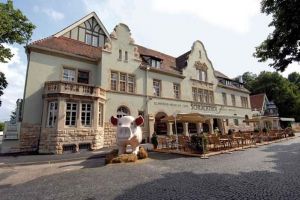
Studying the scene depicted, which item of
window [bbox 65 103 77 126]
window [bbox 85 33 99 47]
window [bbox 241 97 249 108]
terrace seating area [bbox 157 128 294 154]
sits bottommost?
terrace seating area [bbox 157 128 294 154]

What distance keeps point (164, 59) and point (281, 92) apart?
42.3 metres

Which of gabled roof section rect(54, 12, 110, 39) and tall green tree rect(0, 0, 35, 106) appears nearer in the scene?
tall green tree rect(0, 0, 35, 106)

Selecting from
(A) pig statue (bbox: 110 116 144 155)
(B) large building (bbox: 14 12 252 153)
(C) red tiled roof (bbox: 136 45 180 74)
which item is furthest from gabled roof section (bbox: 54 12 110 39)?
(A) pig statue (bbox: 110 116 144 155)

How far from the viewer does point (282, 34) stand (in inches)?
285

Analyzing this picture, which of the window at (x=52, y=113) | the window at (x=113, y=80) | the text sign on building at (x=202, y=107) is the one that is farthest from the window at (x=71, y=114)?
the text sign on building at (x=202, y=107)

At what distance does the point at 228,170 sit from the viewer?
7965 millimetres

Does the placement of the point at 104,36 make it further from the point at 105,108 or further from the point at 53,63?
the point at 105,108

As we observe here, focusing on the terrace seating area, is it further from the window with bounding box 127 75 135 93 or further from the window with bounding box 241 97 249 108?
the window with bounding box 241 97 249 108

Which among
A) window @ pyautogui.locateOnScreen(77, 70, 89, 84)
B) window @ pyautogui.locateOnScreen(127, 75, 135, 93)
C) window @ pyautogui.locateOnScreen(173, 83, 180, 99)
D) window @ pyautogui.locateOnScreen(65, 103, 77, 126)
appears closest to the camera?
window @ pyautogui.locateOnScreen(65, 103, 77, 126)

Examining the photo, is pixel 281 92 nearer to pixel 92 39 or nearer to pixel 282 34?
pixel 92 39

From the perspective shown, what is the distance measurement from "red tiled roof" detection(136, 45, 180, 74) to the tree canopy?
3854cm

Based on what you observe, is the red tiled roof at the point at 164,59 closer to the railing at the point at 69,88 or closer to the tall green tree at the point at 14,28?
the railing at the point at 69,88

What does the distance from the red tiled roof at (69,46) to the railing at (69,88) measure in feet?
13.0

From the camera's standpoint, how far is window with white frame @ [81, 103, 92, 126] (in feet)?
53.4
